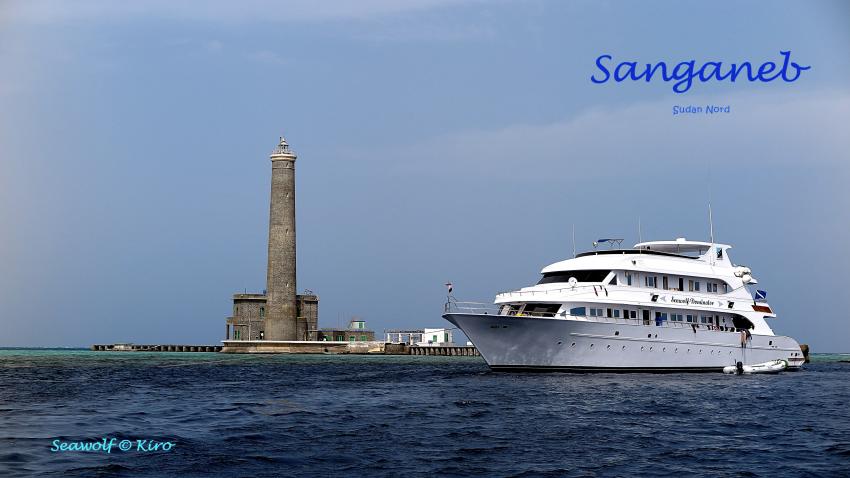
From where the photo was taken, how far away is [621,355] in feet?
137

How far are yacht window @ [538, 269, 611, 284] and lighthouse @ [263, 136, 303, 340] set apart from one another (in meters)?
42.4

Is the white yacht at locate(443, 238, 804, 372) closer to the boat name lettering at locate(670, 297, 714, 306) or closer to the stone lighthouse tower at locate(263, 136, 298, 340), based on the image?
the boat name lettering at locate(670, 297, 714, 306)

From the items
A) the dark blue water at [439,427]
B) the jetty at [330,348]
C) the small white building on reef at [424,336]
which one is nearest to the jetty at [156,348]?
the jetty at [330,348]

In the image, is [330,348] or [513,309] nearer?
[513,309]

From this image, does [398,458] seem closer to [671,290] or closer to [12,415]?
[12,415]

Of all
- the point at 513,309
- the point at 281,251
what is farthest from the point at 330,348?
the point at 513,309

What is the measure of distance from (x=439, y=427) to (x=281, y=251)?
60.9 meters

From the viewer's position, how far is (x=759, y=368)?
46969mm

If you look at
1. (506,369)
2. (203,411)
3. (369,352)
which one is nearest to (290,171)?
(369,352)

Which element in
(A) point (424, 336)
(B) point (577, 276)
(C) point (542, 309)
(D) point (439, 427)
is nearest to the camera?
(D) point (439, 427)

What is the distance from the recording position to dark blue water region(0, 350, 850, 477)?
17656 millimetres

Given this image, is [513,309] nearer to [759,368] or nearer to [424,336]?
[759,368]

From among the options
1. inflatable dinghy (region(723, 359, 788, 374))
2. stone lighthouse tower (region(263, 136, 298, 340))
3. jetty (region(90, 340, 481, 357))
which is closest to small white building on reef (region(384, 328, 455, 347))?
jetty (region(90, 340, 481, 357))

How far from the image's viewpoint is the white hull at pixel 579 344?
40281 millimetres
